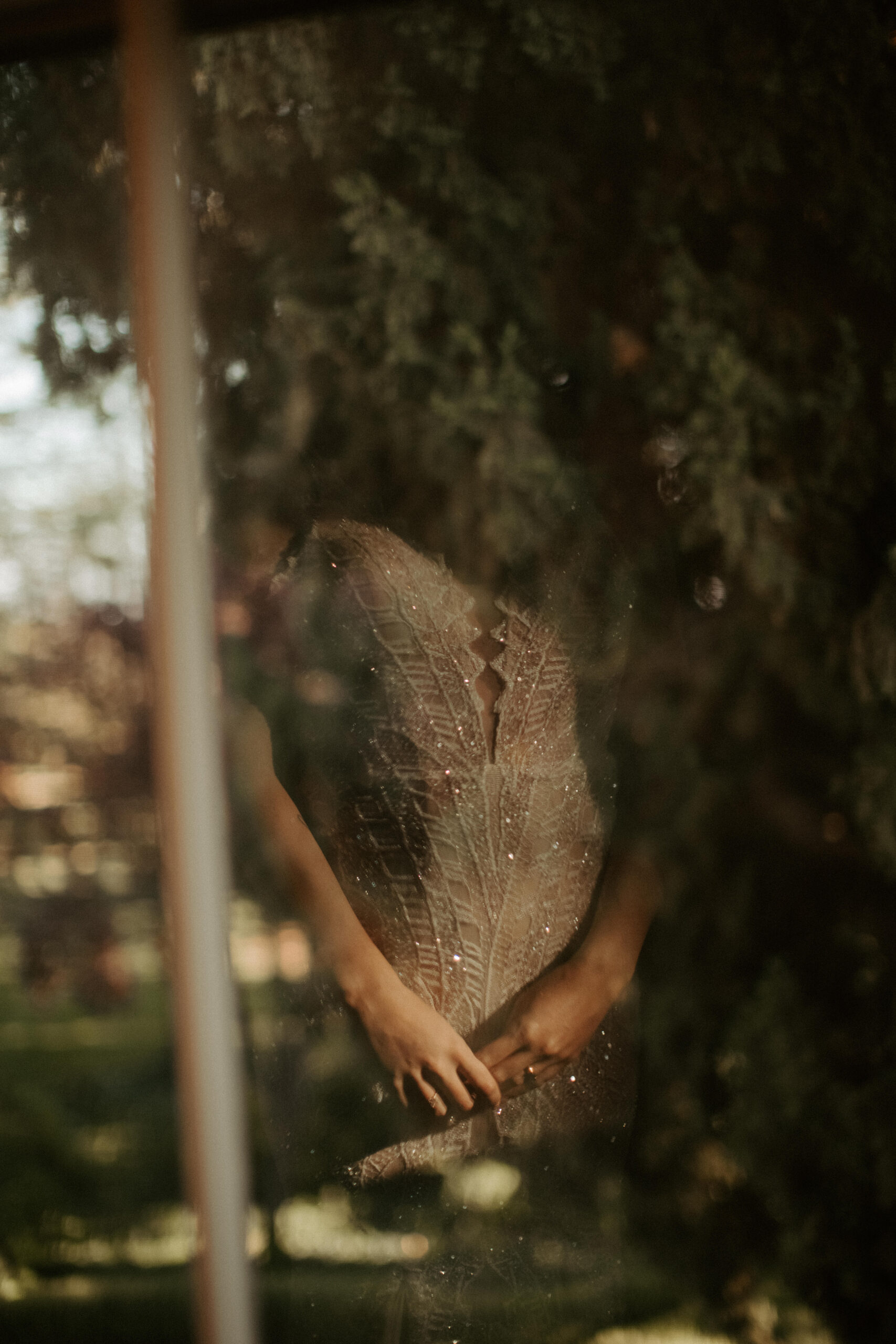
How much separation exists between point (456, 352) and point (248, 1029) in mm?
697

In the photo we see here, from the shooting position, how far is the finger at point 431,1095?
2.00 ft

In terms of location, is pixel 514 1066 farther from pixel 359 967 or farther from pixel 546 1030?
pixel 359 967

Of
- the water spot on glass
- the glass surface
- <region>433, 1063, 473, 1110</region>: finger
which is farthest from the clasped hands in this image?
the glass surface

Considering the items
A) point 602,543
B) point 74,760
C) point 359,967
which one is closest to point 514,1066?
point 359,967

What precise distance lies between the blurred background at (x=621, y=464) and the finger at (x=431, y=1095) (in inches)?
3.4

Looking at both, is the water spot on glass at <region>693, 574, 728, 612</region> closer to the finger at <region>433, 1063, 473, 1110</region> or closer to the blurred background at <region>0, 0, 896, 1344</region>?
the blurred background at <region>0, 0, 896, 1344</region>

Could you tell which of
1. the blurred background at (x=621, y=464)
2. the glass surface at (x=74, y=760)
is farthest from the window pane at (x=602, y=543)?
the glass surface at (x=74, y=760)

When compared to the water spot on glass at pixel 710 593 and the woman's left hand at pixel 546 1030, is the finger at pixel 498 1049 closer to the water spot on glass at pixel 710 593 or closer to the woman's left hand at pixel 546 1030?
the woman's left hand at pixel 546 1030

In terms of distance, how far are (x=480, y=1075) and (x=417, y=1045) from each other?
5 cm

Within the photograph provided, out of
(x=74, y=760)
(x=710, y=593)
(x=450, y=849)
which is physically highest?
(x=710, y=593)

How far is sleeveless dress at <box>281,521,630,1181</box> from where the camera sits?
621 millimetres

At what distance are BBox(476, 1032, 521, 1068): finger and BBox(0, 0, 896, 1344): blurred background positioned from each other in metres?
0.13

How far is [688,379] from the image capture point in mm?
747

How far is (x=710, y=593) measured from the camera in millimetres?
739
